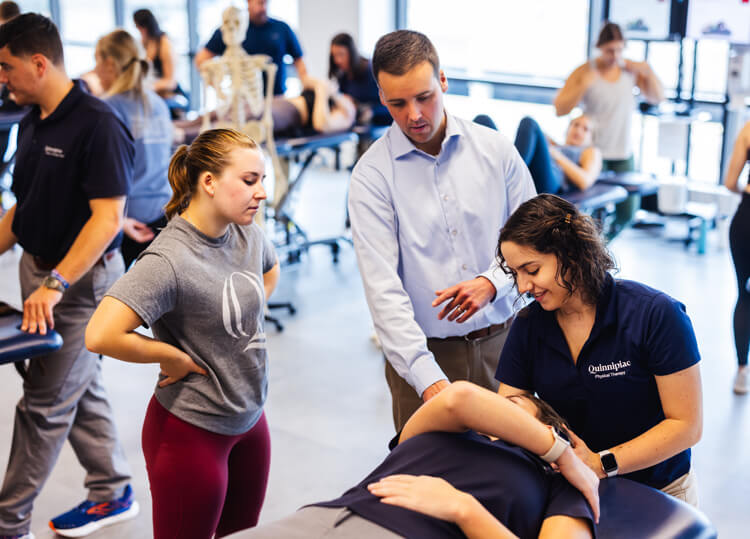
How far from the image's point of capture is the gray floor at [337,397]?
2.93 m

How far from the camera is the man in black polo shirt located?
243 cm

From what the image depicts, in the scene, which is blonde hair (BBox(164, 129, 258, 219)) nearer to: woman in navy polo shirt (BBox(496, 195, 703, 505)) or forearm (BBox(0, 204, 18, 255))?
woman in navy polo shirt (BBox(496, 195, 703, 505))

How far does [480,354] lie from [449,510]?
72 cm

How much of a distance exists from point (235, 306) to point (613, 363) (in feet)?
2.61

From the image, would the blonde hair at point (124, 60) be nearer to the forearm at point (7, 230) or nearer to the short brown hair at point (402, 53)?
the forearm at point (7, 230)

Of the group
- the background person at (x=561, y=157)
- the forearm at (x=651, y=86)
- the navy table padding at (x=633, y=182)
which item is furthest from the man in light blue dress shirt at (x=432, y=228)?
the forearm at (x=651, y=86)

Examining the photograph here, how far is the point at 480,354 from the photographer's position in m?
2.19

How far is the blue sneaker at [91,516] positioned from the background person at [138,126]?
112 cm

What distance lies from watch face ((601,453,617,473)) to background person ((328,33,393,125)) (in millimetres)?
4070

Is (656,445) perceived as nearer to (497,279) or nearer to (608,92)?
(497,279)

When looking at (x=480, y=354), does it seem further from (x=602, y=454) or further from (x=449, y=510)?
(x=449, y=510)

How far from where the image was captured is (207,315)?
1860 mm

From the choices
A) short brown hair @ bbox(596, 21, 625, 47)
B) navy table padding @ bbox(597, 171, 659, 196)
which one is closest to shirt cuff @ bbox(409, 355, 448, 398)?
navy table padding @ bbox(597, 171, 659, 196)

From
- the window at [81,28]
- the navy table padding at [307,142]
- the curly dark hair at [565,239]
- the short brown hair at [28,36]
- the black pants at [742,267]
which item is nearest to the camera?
the curly dark hair at [565,239]
